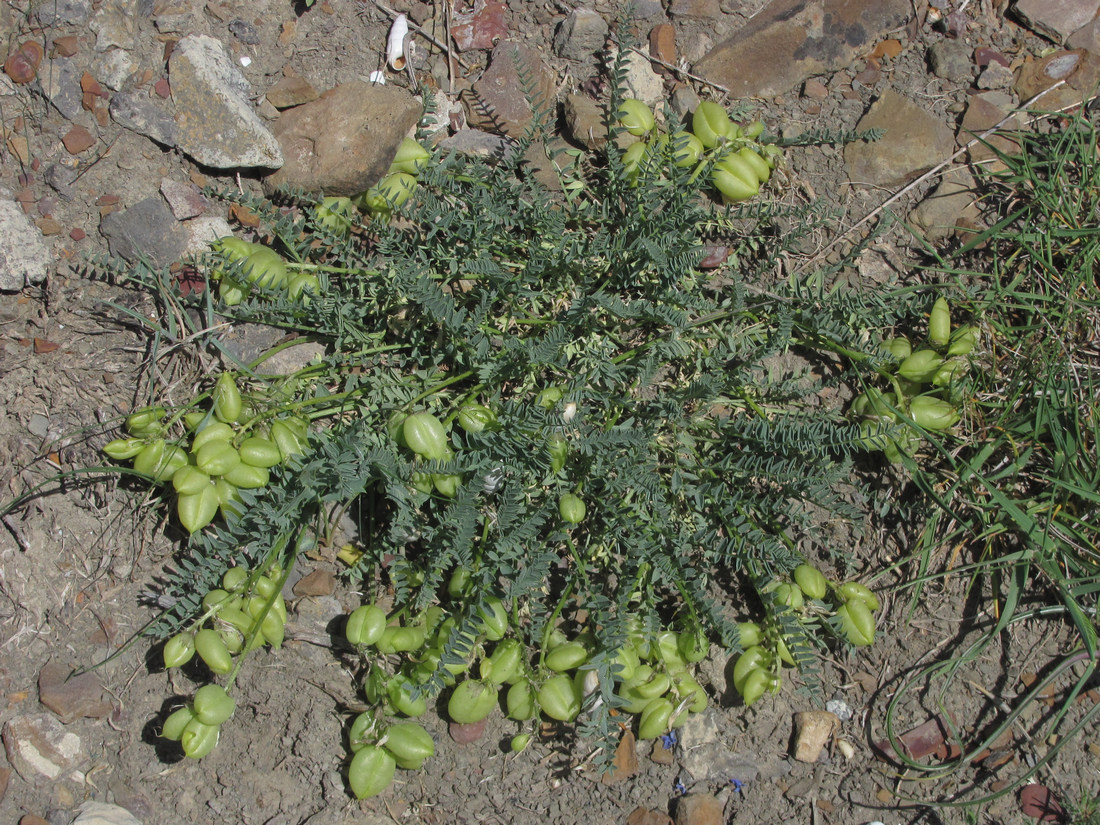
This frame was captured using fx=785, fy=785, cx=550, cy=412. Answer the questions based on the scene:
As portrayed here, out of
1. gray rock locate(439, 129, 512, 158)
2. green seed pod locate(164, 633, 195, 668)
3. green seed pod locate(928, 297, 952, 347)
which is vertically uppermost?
gray rock locate(439, 129, 512, 158)

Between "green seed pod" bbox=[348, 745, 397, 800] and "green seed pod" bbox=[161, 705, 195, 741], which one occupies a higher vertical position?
"green seed pod" bbox=[161, 705, 195, 741]

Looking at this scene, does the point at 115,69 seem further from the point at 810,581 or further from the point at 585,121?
the point at 810,581

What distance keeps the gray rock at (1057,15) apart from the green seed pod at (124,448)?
3.30 meters

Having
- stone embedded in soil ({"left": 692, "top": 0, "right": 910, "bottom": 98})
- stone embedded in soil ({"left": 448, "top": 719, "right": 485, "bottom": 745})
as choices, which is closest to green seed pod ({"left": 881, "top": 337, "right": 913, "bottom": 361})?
stone embedded in soil ({"left": 692, "top": 0, "right": 910, "bottom": 98})

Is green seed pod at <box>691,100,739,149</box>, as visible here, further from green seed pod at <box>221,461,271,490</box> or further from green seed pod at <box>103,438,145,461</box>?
green seed pod at <box>103,438,145,461</box>

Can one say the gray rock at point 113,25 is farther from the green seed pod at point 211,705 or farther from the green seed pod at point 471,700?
the green seed pod at point 471,700

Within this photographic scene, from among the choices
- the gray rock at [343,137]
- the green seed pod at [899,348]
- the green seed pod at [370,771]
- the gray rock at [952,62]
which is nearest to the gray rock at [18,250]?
the gray rock at [343,137]

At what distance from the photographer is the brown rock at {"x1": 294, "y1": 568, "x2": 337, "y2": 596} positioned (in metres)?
2.39

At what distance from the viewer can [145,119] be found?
Answer: 2.52m

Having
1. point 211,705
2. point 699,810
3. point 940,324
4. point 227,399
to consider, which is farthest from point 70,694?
point 940,324

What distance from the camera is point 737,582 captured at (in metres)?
2.45

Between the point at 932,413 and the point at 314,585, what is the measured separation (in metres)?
1.92

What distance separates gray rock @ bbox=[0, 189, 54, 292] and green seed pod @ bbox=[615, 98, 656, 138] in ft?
6.01

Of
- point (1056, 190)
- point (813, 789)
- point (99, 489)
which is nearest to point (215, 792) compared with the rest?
point (99, 489)
